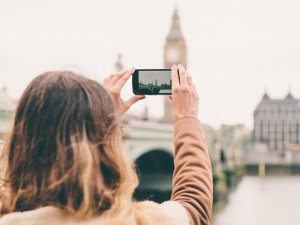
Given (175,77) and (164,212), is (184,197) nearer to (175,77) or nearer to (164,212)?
(164,212)

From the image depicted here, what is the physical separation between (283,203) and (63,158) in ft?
70.7

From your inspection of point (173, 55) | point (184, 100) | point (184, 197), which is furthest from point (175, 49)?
point (184, 197)

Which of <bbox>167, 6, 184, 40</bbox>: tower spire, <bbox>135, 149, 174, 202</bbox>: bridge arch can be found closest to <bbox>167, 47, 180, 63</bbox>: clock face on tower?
<bbox>167, 6, 184, 40</bbox>: tower spire

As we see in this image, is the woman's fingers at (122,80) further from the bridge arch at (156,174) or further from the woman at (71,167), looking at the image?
the bridge arch at (156,174)

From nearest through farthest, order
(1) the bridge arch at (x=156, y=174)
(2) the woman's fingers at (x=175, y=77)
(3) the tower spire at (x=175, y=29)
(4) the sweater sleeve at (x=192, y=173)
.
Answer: (4) the sweater sleeve at (x=192, y=173) < (2) the woman's fingers at (x=175, y=77) < (1) the bridge arch at (x=156, y=174) < (3) the tower spire at (x=175, y=29)

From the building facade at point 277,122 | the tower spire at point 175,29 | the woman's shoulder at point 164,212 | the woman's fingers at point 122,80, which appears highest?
the tower spire at point 175,29

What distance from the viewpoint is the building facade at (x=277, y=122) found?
59562 millimetres

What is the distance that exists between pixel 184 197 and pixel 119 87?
265 mm

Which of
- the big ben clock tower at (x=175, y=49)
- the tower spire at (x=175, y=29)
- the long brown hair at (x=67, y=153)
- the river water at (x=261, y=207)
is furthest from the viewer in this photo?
the tower spire at (x=175, y=29)

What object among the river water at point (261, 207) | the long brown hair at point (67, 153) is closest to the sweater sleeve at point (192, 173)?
the long brown hair at point (67, 153)

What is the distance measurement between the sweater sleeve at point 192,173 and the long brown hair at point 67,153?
4.6 inches

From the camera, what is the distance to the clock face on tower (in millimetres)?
49688

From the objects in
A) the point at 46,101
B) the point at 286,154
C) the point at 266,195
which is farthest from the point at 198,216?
the point at 286,154

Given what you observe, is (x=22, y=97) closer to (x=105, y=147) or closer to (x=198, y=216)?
(x=105, y=147)
